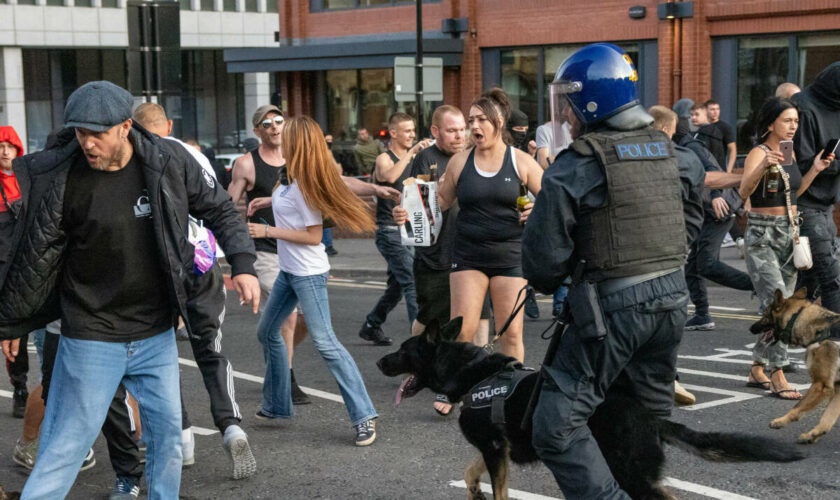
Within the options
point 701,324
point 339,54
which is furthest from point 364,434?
point 339,54

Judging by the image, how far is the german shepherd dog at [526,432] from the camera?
3996 millimetres

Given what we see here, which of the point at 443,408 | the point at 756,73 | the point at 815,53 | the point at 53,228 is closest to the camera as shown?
the point at 53,228

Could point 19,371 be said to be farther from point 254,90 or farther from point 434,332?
point 254,90

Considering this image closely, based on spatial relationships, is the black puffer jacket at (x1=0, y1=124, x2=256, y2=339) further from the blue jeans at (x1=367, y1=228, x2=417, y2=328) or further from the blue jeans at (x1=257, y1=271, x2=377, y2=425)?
the blue jeans at (x1=367, y1=228, x2=417, y2=328)

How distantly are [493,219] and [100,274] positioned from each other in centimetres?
305

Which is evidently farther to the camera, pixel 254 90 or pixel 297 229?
pixel 254 90

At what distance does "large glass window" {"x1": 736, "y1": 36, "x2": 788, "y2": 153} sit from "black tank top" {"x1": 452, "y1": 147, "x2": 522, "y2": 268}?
39.6ft

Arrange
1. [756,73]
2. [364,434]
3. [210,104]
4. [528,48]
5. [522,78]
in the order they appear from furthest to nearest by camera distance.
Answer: [210,104] < [522,78] < [528,48] < [756,73] < [364,434]

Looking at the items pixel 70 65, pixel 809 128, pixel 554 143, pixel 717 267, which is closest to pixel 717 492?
pixel 554 143

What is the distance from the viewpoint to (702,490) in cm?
531

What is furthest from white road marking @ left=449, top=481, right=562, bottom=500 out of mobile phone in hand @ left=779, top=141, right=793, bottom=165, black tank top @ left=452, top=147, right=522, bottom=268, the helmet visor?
mobile phone in hand @ left=779, top=141, right=793, bottom=165

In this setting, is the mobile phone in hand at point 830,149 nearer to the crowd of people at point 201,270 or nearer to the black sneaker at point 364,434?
the crowd of people at point 201,270

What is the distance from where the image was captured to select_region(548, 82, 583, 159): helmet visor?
13.0 feet

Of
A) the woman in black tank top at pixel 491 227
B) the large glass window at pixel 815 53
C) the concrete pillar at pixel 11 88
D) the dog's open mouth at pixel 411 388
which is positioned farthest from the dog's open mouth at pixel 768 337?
the concrete pillar at pixel 11 88
